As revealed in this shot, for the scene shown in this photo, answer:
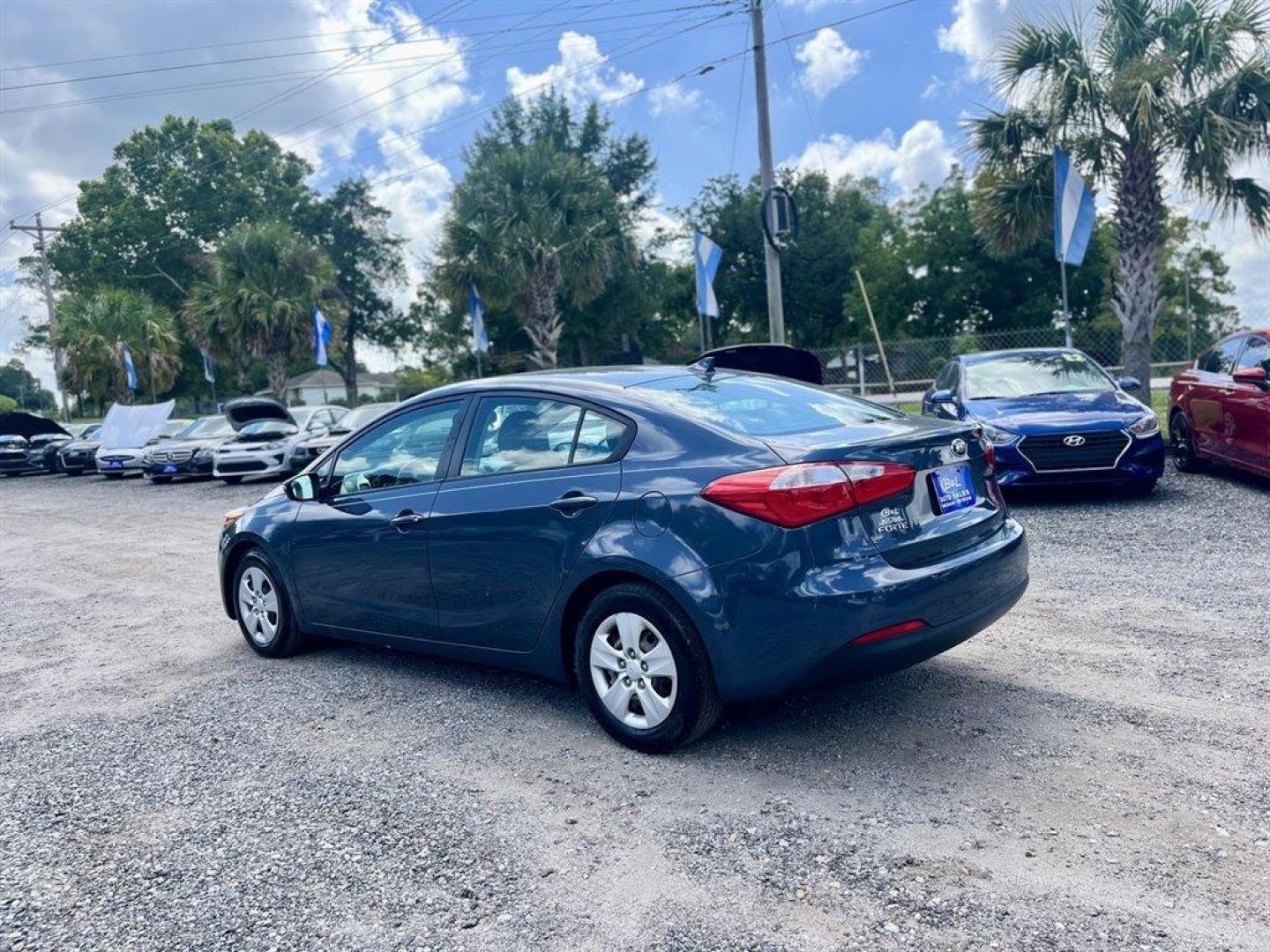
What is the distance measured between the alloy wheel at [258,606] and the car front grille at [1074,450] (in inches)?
251

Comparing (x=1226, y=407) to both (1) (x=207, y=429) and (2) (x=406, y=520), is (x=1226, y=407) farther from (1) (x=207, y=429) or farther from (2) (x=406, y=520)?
(1) (x=207, y=429)

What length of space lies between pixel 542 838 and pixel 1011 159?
14.6 meters

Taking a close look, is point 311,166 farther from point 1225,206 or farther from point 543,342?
point 1225,206

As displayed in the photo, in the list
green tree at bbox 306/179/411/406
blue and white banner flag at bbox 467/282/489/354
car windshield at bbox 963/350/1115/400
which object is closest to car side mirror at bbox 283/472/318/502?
car windshield at bbox 963/350/1115/400

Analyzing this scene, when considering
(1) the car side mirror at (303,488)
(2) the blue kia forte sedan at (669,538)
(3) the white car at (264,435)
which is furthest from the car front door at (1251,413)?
(3) the white car at (264,435)

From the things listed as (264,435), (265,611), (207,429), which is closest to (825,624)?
(265,611)

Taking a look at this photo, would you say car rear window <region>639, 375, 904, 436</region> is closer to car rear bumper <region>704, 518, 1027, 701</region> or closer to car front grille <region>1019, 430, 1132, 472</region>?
car rear bumper <region>704, 518, 1027, 701</region>

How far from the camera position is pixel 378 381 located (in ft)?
295

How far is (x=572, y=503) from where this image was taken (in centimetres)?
395

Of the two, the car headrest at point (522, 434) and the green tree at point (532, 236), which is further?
the green tree at point (532, 236)

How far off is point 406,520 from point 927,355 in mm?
21677

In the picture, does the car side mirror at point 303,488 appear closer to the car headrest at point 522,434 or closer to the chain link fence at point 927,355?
the car headrest at point 522,434

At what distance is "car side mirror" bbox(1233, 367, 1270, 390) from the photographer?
8.59 metres

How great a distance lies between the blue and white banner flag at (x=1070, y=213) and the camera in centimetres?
1355
